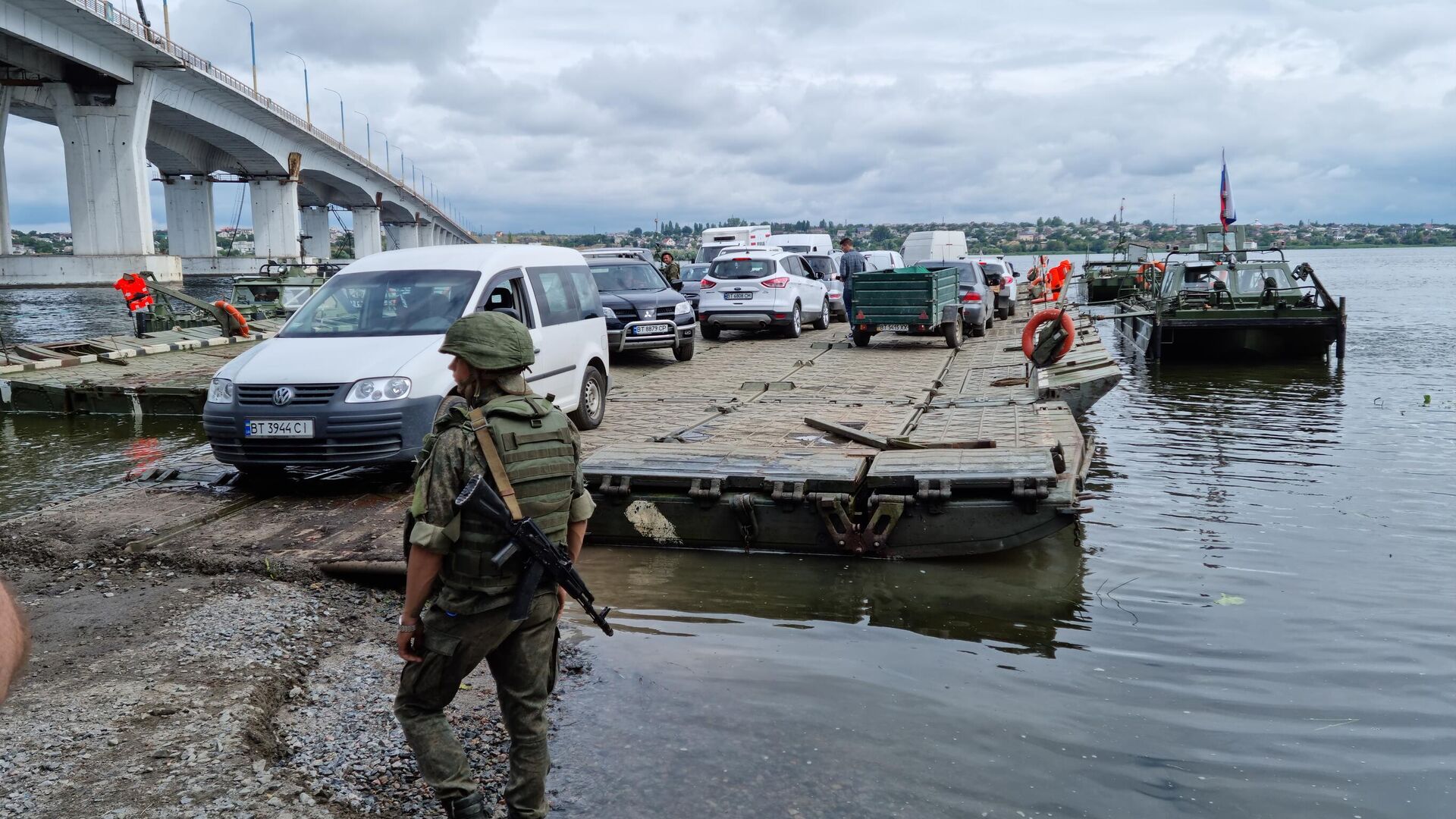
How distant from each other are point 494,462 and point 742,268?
62.2 ft

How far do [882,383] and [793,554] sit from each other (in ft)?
21.2

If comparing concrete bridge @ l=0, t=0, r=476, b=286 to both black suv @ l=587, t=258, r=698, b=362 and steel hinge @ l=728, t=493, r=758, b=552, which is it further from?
steel hinge @ l=728, t=493, r=758, b=552

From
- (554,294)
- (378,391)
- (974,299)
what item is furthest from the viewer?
(974,299)

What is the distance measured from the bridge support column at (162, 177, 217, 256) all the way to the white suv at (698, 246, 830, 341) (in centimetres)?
5791

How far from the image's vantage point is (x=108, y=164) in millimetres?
48031

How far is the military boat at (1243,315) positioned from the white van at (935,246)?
1399 cm

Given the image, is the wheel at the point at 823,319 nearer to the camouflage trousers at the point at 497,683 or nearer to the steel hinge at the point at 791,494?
the steel hinge at the point at 791,494

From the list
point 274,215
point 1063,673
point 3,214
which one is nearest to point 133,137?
point 3,214

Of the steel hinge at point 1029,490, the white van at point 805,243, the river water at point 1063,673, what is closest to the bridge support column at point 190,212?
the white van at point 805,243

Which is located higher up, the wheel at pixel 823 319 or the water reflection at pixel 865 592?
the wheel at pixel 823 319

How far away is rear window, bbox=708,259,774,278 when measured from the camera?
2195 centimetres

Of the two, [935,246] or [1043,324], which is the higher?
[935,246]

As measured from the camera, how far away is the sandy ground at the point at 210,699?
3879 millimetres

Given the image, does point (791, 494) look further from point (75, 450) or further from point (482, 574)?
point (75, 450)
